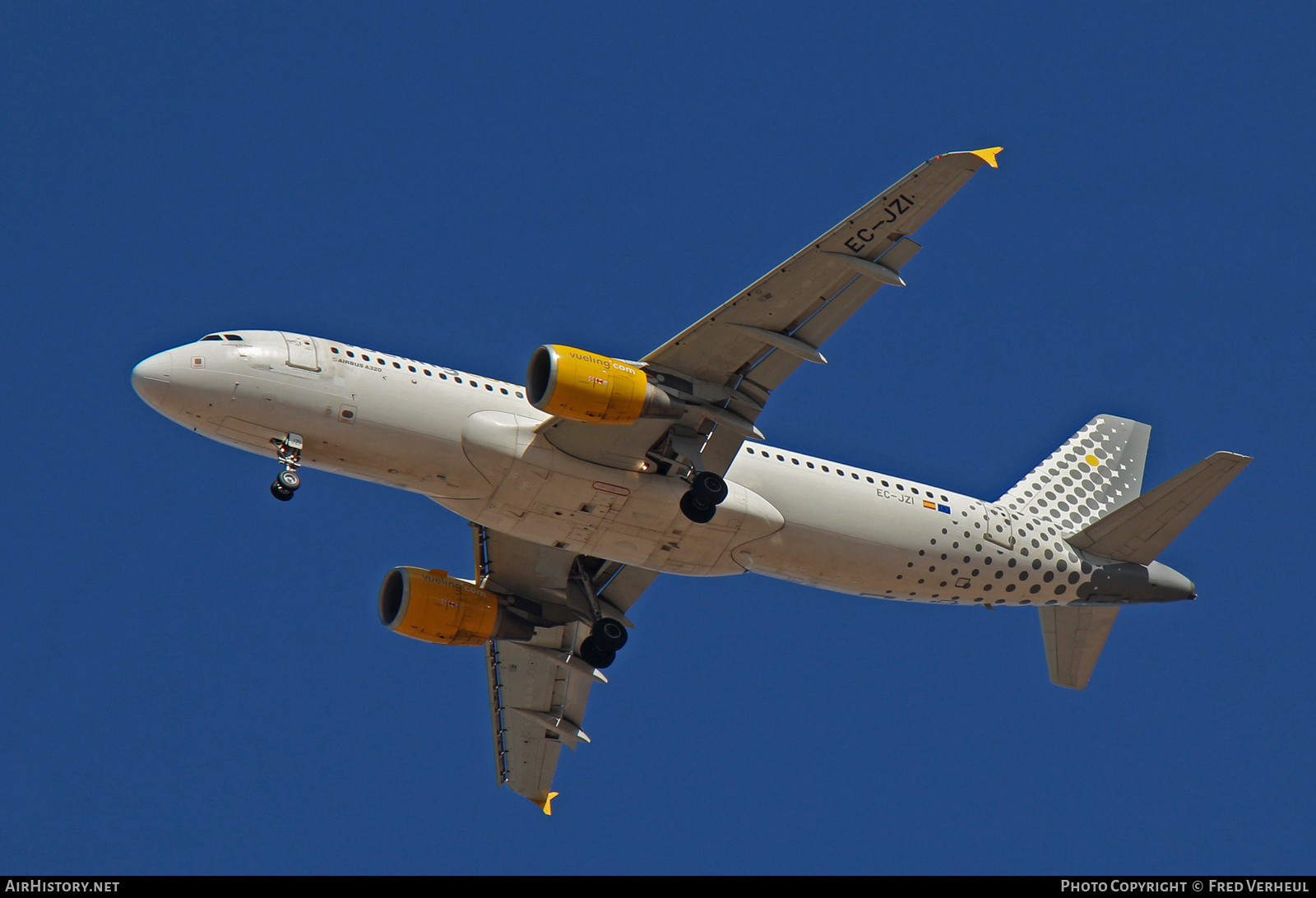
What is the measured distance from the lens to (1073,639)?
43000mm

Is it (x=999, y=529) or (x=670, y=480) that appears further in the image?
(x=999, y=529)

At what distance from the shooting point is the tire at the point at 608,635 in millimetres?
40781

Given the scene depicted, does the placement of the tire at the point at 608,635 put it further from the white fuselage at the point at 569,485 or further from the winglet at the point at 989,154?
the winglet at the point at 989,154

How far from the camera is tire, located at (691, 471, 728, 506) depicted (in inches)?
1396

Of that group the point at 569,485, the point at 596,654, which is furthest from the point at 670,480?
the point at 596,654

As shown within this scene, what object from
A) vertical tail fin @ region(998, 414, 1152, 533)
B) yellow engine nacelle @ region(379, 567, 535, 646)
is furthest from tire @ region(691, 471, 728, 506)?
vertical tail fin @ region(998, 414, 1152, 533)

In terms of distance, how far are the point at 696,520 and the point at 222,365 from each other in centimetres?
1152

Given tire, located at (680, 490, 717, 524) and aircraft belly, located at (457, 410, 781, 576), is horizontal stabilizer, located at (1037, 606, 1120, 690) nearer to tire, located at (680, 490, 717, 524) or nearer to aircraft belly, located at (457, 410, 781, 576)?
aircraft belly, located at (457, 410, 781, 576)

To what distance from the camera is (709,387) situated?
35281 mm

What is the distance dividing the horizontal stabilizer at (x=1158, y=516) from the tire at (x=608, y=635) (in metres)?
12.8

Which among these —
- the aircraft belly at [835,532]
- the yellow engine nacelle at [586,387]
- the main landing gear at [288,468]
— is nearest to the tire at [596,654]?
the aircraft belly at [835,532]

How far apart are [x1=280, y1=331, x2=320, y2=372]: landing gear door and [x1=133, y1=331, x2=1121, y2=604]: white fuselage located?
1.6 inches

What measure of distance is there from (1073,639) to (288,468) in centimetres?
2293

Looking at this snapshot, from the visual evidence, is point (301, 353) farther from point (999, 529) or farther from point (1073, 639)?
point (1073, 639)
